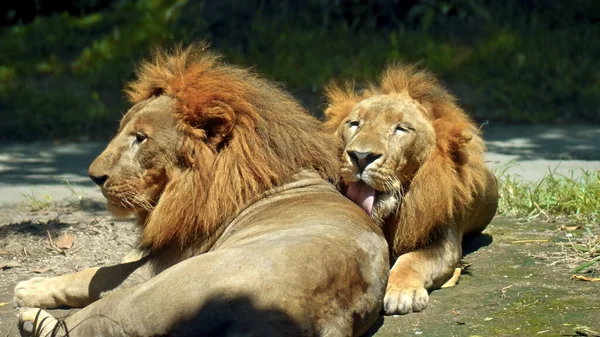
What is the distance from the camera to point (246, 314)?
3439mm

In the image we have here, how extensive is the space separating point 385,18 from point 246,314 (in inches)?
390

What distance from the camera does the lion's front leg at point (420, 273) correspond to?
4.45m

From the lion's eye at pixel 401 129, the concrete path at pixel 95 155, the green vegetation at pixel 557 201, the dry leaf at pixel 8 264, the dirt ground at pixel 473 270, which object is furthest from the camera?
the concrete path at pixel 95 155

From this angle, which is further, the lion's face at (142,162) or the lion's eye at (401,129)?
the lion's eye at (401,129)

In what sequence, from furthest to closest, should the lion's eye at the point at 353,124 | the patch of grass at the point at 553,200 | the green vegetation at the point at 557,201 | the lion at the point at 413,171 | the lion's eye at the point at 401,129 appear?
1. the patch of grass at the point at 553,200
2. the green vegetation at the point at 557,201
3. the lion's eye at the point at 353,124
4. the lion's eye at the point at 401,129
5. the lion at the point at 413,171

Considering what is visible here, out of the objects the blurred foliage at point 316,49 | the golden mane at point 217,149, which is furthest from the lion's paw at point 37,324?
the blurred foliage at point 316,49

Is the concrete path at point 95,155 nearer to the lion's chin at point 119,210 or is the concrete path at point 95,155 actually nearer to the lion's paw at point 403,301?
the lion's chin at point 119,210

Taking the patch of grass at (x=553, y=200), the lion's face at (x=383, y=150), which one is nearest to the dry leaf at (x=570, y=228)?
the patch of grass at (x=553, y=200)

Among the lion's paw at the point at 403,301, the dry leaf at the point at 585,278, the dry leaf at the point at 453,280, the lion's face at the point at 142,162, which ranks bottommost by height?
the dry leaf at the point at 453,280

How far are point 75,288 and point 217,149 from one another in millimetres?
980

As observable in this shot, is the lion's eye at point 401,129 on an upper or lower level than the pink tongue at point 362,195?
upper

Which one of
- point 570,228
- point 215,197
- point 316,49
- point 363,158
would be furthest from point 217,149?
point 316,49

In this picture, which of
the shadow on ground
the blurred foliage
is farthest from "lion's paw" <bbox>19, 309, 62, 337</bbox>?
the blurred foliage

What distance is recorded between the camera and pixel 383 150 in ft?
15.8
